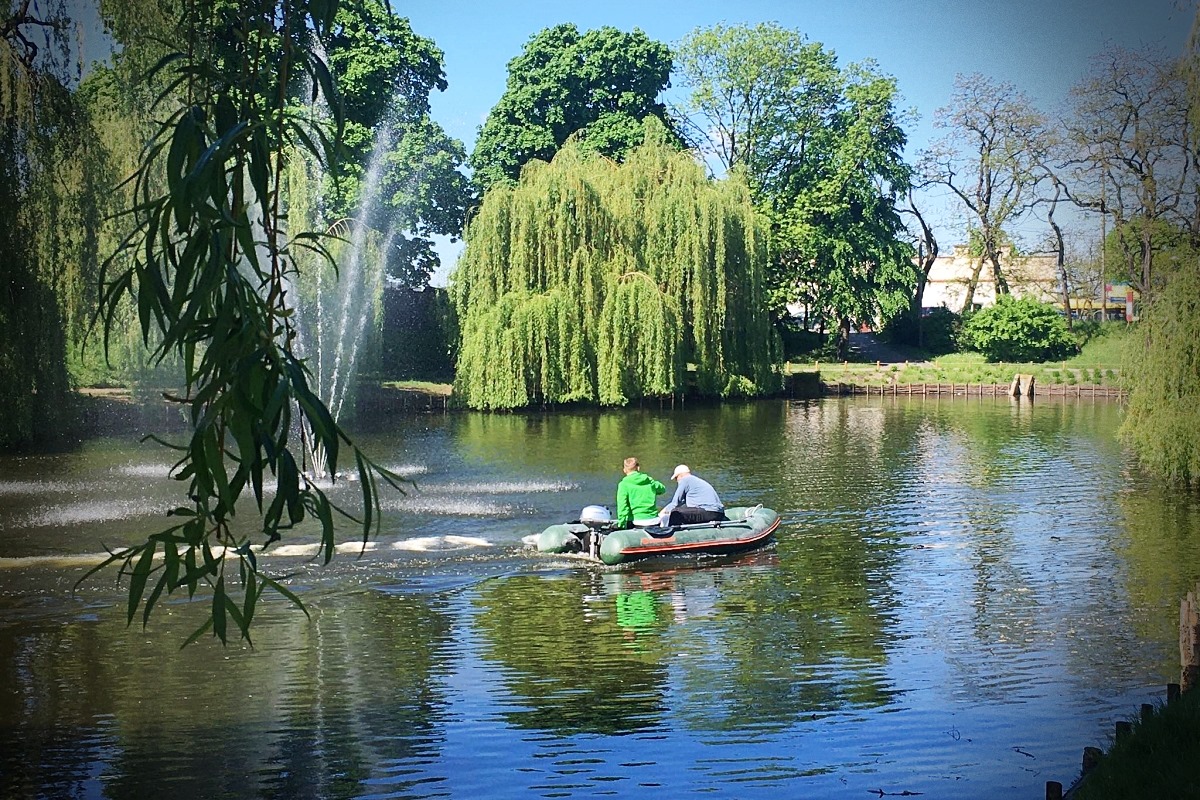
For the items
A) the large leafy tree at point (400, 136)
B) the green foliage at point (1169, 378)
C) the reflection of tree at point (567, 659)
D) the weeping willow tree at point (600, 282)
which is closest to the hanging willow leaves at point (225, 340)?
the reflection of tree at point (567, 659)

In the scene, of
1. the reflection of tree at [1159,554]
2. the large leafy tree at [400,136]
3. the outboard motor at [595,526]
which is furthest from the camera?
the large leafy tree at [400,136]

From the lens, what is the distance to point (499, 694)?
10453mm

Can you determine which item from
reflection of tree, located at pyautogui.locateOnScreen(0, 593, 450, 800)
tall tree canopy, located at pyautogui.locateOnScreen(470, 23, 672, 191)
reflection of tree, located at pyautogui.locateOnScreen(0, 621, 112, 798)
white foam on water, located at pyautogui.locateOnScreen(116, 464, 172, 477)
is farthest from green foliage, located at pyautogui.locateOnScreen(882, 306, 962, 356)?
reflection of tree, located at pyautogui.locateOnScreen(0, 621, 112, 798)

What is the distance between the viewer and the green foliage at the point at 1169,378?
65.0ft

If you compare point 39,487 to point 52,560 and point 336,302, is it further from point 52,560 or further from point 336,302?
point 336,302

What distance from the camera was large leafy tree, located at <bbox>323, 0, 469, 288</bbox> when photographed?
42594 millimetres

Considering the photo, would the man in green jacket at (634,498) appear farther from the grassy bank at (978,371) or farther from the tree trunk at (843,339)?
the tree trunk at (843,339)

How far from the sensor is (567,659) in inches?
456

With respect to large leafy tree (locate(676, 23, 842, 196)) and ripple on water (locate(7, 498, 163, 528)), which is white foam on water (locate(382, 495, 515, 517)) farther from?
large leafy tree (locate(676, 23, 842, 196))

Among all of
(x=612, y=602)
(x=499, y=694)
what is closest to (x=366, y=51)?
(x=612, y=602)

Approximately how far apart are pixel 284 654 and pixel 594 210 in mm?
27254

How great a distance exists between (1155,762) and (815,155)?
49.8 metres

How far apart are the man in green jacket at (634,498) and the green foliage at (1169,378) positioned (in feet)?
27.8

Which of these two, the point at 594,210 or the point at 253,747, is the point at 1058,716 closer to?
the point at 253,747
